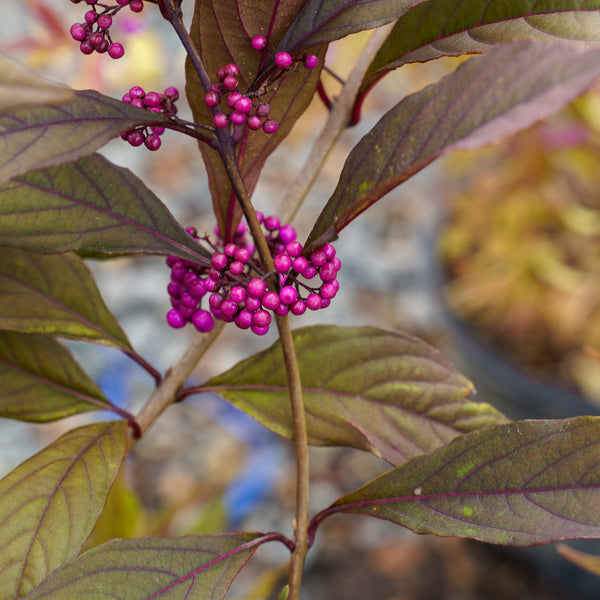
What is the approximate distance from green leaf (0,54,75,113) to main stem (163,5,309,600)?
118 mm

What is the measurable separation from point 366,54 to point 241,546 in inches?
13.1

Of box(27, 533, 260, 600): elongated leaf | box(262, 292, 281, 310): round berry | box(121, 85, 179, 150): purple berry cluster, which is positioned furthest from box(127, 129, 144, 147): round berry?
box(27, 533, 260, 600): elongated leaf

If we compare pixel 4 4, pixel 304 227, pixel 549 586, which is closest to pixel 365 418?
pixel 549 586

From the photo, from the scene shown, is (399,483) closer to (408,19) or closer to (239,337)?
(408,19)

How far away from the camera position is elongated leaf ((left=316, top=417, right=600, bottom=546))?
367 millimetres

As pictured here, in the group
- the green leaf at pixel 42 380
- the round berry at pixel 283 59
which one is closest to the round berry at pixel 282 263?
the round berry at pixel 283 59

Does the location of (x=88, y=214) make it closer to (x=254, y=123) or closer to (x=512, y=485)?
(x=254, y=123)

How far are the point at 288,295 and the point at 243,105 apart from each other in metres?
0.10

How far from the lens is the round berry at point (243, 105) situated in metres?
0.36

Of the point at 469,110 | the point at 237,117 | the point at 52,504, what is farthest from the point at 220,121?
the point at 52,504

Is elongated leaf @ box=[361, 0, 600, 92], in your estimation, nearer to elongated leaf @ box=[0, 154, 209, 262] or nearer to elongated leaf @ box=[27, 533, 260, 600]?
elongated leaf @ box=[0, 154, 209, 262]

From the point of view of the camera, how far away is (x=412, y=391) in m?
0.48

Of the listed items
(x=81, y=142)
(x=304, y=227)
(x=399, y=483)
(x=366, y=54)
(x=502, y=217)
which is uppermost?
(x=304, y=227)

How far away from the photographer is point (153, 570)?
0.38 meters
